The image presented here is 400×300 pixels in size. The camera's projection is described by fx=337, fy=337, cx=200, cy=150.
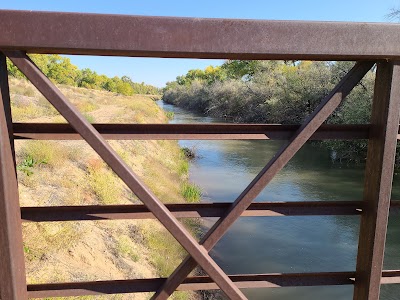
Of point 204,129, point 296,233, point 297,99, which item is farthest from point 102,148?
point 297,99

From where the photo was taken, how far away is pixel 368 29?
1642mm

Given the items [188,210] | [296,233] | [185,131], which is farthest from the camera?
[296,233]

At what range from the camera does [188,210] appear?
2.15 m

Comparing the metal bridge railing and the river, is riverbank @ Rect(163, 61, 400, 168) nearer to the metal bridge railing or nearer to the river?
the river

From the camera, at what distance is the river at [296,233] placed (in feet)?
26.9

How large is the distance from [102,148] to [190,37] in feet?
2.28

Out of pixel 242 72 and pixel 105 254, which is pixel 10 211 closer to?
pixel 105 254

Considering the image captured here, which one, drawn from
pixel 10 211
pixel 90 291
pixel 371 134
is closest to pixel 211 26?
pixel 371 134

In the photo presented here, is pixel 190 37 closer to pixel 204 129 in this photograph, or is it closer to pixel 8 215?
pixel 204 129

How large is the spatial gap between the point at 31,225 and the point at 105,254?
1431 mm

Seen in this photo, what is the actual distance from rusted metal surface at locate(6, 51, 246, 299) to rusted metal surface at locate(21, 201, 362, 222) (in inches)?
13.9

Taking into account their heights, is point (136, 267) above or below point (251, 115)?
below

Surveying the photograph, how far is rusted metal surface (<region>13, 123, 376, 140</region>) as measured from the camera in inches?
77.0

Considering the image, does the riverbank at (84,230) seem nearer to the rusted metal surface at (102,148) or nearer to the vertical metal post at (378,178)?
the rusted metal surface at (102,148)
